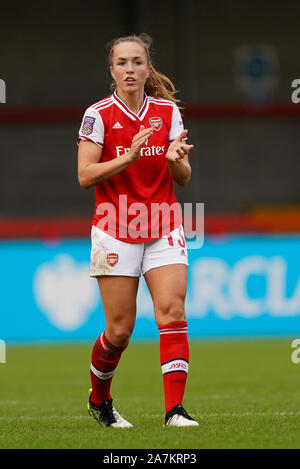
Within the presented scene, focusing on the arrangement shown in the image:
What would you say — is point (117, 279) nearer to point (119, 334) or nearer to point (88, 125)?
point (119, 334)

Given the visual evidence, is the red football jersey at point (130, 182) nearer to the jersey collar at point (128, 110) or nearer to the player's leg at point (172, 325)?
the jersey collar at point (128, 110)

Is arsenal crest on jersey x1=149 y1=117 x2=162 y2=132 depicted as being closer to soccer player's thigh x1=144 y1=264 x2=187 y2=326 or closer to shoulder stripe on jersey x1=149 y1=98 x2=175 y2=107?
shoulder stripe on jersey x1=149 y1=98 x2=175 y2=107

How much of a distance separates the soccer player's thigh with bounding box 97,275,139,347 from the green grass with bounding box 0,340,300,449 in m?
0.56

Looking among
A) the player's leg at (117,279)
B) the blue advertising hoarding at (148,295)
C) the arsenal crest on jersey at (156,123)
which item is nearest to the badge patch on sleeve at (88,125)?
the arsenal crest on jersey at (156,123)

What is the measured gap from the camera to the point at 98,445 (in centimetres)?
511

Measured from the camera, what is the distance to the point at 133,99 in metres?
5.92

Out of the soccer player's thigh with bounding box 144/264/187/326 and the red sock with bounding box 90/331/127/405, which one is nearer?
the soccer player's thigh with bounding box 144/264/187/326

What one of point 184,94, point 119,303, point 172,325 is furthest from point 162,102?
point 184,94

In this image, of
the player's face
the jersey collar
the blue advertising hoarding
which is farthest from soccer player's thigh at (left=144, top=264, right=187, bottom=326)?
the blue advertising hoarding

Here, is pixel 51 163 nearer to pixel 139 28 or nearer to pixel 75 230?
pixel 139 28

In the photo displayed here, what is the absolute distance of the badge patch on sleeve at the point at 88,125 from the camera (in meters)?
5.83

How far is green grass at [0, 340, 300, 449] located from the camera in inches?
208

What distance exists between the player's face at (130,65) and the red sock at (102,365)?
1.42m

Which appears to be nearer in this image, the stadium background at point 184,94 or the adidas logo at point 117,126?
the adidas logo at point 117,126
